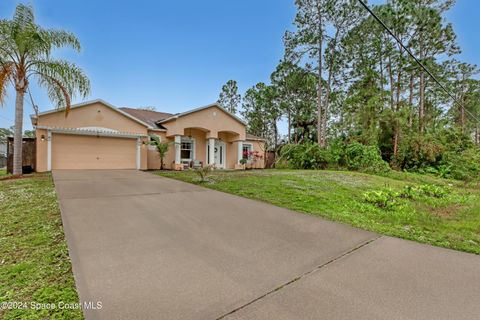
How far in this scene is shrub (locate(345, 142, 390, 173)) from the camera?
46.5 ft

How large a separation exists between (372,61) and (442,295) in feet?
70.9

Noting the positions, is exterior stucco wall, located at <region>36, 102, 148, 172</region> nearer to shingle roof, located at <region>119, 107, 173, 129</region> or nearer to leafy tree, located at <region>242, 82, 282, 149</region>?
shingle roof, located at <region>119, 107, 173, 129</region>

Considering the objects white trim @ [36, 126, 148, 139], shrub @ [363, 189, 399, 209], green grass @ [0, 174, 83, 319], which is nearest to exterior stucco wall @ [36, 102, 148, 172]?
white trim @ [36, 126, 148, 139]

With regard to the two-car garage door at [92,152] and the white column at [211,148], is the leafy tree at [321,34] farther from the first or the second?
the two-car garage door at [92,152]

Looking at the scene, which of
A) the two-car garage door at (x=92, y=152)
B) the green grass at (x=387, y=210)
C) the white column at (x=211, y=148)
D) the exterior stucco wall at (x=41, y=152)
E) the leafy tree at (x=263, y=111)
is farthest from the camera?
the leafy tree at (x=263, y=111)

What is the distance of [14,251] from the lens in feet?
9.72

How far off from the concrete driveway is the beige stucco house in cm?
976

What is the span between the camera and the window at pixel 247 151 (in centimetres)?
1915

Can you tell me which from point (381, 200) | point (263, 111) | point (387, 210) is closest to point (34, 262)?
point (387, 210)

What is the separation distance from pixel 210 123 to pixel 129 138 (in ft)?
18.0

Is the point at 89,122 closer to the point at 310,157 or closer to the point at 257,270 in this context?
the point at 257,270

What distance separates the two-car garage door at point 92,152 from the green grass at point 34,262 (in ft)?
28.0

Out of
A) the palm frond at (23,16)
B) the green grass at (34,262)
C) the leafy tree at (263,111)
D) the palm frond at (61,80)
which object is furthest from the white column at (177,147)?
the leafy tree at (263,111)

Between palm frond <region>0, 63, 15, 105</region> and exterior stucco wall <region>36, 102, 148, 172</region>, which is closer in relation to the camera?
palm frond <region>0, 63, 15, 105</region>
